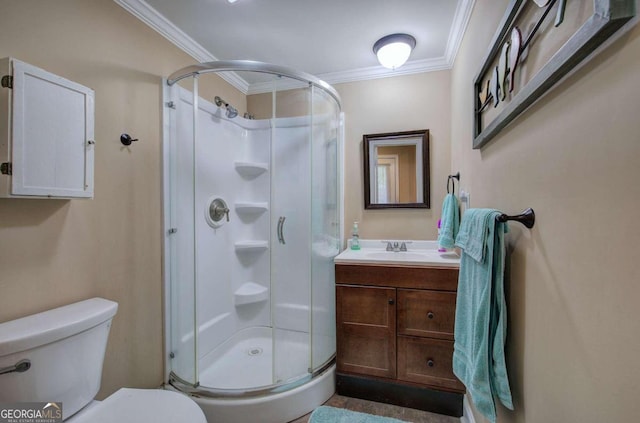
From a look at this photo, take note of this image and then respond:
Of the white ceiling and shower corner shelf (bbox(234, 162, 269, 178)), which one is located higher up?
the white ceiling

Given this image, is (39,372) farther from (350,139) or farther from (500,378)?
(350,139)

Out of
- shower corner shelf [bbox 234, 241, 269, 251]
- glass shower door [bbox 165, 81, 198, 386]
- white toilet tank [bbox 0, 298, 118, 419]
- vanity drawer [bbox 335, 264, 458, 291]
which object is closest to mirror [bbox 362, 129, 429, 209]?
vanity drawer [bbox 335, 264, 458, 291]

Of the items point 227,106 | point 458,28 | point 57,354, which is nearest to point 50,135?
point 57,354

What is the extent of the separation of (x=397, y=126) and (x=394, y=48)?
60 cm

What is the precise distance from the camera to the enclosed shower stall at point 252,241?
1.69 m

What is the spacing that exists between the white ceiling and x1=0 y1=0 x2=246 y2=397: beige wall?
0.63ft

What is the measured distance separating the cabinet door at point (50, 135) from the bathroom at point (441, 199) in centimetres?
14

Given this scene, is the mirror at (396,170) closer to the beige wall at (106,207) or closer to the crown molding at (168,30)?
the crown molding at (168,30)

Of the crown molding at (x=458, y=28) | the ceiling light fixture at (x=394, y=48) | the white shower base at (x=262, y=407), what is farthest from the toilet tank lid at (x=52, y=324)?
the crown molding at (x=458, y=28)

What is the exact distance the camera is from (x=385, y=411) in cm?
170

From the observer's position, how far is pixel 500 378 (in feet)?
2.83

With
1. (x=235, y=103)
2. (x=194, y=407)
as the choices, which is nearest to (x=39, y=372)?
(x=194, y=407)

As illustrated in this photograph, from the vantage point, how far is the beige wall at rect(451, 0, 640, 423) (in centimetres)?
44

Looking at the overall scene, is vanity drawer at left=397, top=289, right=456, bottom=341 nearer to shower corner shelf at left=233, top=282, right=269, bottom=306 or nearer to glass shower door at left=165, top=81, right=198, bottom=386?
shower corner shelf at left=233, top=282, right=269, bottom=306
